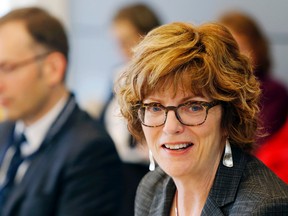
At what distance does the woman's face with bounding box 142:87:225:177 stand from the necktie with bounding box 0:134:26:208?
93 cm

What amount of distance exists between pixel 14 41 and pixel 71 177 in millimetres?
636

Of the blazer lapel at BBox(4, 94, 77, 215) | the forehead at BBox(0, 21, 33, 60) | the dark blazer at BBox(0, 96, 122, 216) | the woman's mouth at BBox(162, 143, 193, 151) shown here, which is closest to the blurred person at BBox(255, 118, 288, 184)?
the dark blazer at BBox(0, 96, 122, 216)

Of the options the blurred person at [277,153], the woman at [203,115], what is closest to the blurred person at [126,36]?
the blurred person at [277,153]

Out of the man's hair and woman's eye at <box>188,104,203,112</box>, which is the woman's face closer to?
woman's eye at <box>188,104,203,112</box>

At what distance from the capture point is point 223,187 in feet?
5.80

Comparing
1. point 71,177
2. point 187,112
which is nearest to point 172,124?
point 187,112

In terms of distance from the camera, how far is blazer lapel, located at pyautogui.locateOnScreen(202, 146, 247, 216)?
1.75 meters

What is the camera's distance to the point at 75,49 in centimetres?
499

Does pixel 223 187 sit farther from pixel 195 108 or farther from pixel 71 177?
pixel 71 177

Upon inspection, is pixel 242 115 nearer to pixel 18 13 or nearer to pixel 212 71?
pixel 212 71

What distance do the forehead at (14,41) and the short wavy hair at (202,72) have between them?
0.94 metres

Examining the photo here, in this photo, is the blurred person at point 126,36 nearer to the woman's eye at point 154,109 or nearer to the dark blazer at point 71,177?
the dark blazer at point 71,177

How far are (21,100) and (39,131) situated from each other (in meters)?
0.14

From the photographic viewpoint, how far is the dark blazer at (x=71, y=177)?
238 cm
